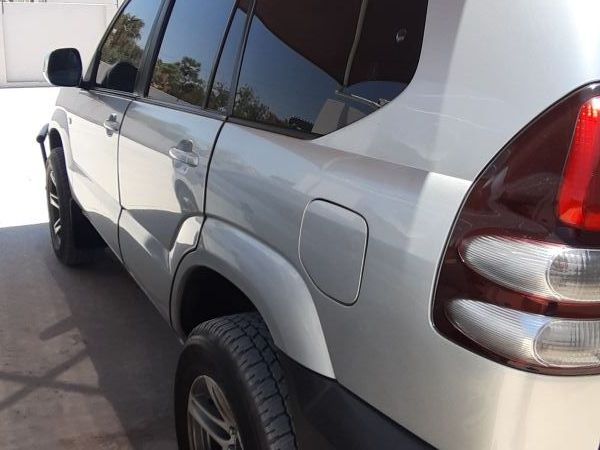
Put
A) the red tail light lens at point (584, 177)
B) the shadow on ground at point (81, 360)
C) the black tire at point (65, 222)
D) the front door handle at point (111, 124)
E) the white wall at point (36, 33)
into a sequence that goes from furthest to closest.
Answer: the white wall at point (36, 33)
the black tire at point (65, 222)
the front door handle at point (111, 124)
the shadow on ground at point (81, 360)
the red tail light lens at point (584, 177)

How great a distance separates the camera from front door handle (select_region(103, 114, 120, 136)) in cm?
310

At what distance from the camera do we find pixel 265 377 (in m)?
1.88

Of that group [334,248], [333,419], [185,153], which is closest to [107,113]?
[185,153]

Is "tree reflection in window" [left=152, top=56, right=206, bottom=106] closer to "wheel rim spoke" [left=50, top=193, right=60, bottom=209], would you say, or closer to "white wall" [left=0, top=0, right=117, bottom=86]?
"wheel rim spoke" [left=50, top=193, right=60, bottom=209]

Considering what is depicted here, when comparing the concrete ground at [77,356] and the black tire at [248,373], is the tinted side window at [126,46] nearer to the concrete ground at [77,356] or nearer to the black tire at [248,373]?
the concrete ground at [77,356]

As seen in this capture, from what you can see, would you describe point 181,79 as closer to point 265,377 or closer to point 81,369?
point 265,377

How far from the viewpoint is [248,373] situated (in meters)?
1.90

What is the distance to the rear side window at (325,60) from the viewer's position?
1.57 m

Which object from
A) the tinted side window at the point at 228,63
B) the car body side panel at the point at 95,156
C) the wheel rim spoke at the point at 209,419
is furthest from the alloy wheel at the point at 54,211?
the wheel rim spoke at the point at 209,419

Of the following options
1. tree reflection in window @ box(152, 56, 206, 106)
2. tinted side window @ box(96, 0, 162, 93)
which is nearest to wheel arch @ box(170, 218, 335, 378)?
tree reflection in window @ box(152, 56, 206, 106)

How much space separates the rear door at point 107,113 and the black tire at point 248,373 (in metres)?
1.29

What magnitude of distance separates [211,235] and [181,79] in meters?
0.85

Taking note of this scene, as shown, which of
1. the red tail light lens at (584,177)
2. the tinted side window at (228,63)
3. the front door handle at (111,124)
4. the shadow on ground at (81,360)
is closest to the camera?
the red tail light lens at (584,177)

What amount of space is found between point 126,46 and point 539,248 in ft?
8.99
